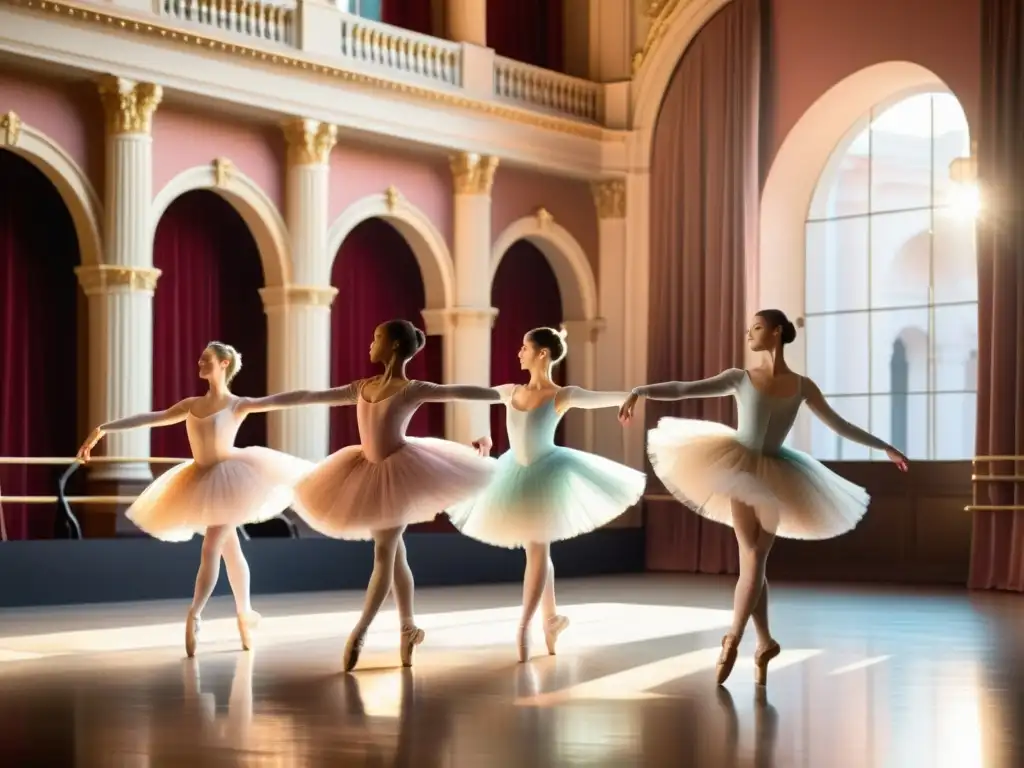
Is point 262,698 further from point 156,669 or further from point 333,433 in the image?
point 333,433

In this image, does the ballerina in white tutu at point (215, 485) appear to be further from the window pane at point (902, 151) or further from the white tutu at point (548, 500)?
the window pane at point (902, 151)

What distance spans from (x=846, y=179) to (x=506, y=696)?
14.2 m

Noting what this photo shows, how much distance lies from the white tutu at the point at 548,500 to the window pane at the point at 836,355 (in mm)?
8718

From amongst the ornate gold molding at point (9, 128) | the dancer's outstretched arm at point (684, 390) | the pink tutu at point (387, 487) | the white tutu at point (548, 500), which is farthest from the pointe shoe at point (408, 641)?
the ornate gold molding at point (9, 128)

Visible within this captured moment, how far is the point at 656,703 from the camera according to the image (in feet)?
19.1

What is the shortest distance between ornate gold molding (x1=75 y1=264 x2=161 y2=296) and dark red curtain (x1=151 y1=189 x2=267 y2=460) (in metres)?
1.74

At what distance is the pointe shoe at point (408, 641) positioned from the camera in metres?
6.92

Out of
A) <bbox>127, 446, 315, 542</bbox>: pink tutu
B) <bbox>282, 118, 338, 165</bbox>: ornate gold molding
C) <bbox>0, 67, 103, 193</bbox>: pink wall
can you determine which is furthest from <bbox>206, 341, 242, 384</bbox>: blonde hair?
<bbox>282, 118, 338, 165</bbox>: ornate gold molding

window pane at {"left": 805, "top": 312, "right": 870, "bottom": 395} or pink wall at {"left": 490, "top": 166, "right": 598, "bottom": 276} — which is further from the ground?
pink wall at {"left": 490, "top": 166, "right": 598, "bottom": 276}

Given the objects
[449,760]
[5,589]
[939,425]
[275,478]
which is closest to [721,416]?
[939,425]

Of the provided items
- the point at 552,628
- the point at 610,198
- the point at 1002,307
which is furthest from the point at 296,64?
the point at 552,628

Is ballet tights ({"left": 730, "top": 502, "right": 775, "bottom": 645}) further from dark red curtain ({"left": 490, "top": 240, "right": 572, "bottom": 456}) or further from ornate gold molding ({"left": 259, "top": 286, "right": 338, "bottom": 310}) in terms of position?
dark red curtain ({"left": 490, "top": 240, "right": 572, "bottom": 456})

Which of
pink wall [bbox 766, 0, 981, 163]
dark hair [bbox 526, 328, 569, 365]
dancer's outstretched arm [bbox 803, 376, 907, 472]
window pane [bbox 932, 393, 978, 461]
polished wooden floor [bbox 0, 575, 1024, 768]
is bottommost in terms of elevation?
polished wooden floor [bbox 0, 575, 1024, 768]

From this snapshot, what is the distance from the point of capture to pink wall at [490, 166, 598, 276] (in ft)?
52.4
